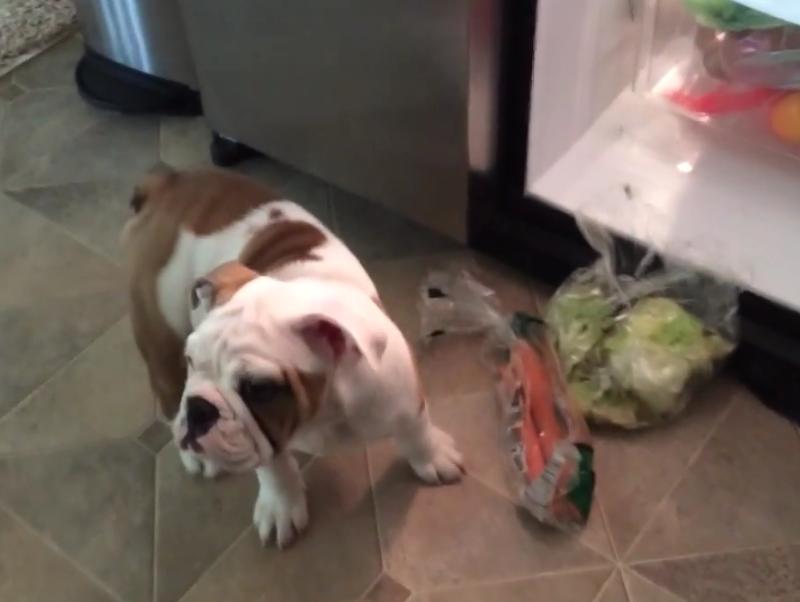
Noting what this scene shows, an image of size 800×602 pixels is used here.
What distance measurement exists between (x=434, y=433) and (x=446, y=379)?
0.15 metres

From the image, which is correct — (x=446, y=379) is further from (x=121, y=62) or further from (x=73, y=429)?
(x=121, y=62)

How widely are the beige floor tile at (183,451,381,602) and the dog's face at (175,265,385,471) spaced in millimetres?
321

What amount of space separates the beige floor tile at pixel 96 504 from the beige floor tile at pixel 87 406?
0.08 ft

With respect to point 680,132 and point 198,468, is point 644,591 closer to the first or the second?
point 198,468

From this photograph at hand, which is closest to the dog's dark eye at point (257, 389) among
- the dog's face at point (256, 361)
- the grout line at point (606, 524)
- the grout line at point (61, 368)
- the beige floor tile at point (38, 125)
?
the dog's face at point (256, 361)

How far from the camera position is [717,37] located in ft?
5.53

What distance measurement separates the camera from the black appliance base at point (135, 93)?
81.5 inches

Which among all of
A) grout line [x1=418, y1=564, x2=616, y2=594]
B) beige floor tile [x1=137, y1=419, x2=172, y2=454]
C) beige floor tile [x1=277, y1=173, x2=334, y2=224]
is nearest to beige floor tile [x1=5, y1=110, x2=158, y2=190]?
beige floor tile [x1=277, y1=173, x2=334, y2=224]

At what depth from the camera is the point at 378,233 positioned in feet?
5.98

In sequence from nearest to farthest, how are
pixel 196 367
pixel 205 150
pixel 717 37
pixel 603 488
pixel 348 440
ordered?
pixel 196 367, pixel 348 440, pixel 603 488, pixel 717 37, pixel 205 150

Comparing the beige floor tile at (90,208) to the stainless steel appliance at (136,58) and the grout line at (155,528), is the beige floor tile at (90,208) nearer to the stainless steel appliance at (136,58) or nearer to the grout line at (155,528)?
the stainless steel appliance at (136,58)

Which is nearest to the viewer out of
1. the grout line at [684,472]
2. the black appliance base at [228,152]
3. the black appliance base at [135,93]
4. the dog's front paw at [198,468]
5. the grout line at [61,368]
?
the grout line at [684,472]

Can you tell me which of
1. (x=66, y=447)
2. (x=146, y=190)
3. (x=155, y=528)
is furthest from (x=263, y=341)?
(x=66, y=447)

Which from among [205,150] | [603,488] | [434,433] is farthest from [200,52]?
[603,488]
